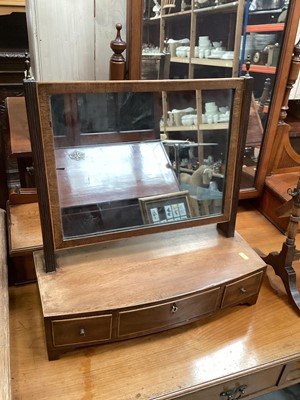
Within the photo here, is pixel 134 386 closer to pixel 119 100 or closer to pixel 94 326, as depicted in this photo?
pixel 94 326

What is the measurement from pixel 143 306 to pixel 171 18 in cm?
76

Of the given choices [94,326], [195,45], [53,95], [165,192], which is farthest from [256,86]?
[94,326]

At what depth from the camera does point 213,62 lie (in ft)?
3.51

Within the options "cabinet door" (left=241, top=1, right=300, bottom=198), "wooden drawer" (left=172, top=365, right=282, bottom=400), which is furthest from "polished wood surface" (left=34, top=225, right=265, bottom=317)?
"cabinet door" (left=241, top=1, right=300, bottom=198)

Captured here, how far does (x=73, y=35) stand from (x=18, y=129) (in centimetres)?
32

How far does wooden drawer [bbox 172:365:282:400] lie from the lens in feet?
2.74

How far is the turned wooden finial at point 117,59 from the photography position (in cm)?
99

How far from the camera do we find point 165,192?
919 millimetres

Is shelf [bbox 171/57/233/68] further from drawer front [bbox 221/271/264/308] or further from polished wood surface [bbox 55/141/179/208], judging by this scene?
drawer front [bbox 221/271/264/308]

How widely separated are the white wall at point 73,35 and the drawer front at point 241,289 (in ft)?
2.47

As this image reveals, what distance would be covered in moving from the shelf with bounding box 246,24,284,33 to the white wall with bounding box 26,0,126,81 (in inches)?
14.9

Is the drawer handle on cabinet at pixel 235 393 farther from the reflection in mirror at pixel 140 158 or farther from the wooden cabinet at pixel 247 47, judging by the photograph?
the wooden cabinet at pixel 247 47

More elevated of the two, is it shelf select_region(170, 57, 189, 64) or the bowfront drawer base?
shelf select_region(170, 57, 189, 64)

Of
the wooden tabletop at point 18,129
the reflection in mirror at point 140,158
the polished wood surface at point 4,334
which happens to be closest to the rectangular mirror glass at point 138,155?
the reflection in mirror at point 140,158
